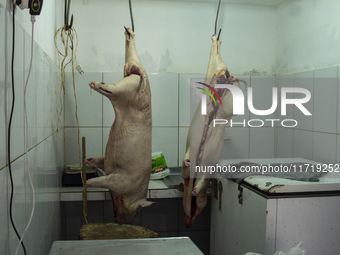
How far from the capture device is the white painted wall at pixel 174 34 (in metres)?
2.24

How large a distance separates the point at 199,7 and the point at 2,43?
1848mm

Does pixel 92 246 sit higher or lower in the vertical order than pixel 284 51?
lower

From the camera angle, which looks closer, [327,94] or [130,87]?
[130,87]

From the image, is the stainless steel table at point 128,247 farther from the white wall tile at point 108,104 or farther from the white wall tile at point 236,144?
the white wall tile at point 236,144

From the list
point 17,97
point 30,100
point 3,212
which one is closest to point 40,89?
point 30,100

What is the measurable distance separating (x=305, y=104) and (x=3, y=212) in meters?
1.91

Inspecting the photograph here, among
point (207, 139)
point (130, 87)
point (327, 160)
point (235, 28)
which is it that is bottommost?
point (327, 160)

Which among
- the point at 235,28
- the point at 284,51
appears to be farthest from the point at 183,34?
the point at 284,51

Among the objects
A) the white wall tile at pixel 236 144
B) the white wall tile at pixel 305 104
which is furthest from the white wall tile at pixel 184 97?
the white wall tile at pixel 305 104

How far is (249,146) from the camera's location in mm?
2449

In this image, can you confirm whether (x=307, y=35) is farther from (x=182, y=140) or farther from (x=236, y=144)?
(x=182, y=140)

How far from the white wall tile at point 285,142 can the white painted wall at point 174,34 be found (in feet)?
1.61

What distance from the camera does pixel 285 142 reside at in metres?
2.38

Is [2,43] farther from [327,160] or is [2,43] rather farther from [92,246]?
[327,160]
